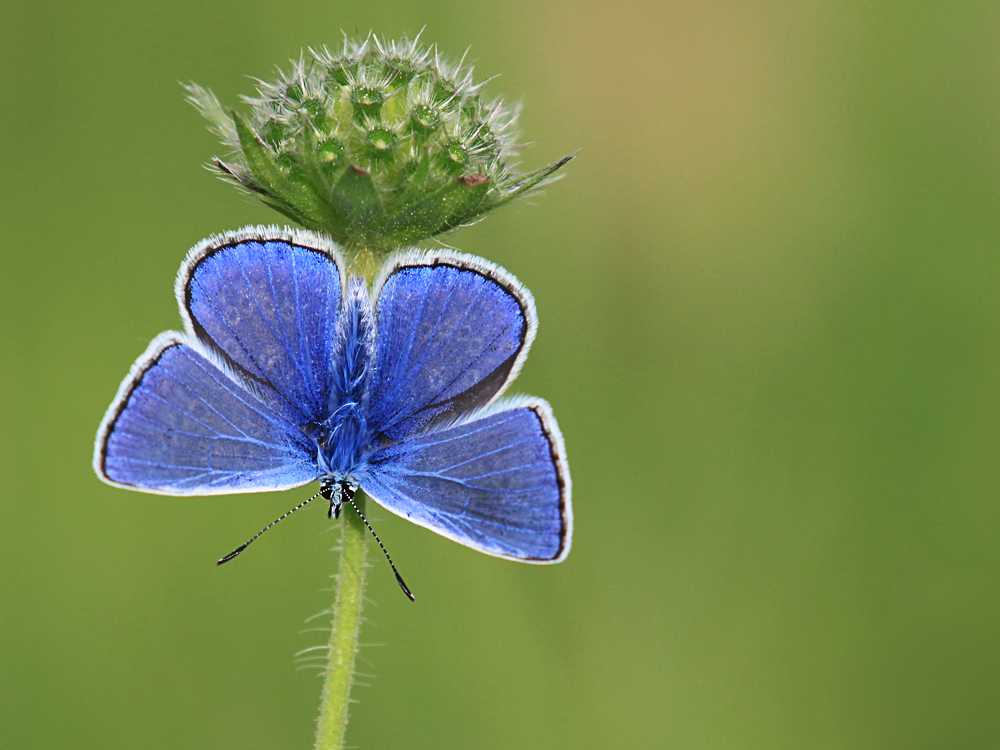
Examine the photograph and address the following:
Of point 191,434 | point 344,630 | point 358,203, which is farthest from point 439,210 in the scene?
point 344,630

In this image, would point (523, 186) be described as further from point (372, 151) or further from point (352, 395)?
point (352, 395)

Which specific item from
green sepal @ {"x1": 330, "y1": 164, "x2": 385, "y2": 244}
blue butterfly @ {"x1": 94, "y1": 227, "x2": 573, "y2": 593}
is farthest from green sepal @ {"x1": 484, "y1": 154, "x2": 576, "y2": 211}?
green sepal @ {"x1": 330, "y1": 164, "x2": 385, "y2": 244}

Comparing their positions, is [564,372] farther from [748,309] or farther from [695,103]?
[695,103]

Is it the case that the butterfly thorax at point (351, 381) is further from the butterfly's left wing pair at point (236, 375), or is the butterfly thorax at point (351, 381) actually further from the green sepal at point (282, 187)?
the green sepal at point (282, 187)

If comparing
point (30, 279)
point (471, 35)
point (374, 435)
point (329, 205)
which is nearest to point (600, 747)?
point (374, 435)

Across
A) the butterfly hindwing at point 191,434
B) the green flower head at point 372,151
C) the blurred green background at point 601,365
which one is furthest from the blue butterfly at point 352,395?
the blurred green background at point 601,365

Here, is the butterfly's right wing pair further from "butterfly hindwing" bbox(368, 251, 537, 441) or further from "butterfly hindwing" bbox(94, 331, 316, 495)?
"butterfly hindwing" bbox(94, 331, 316, 495)
